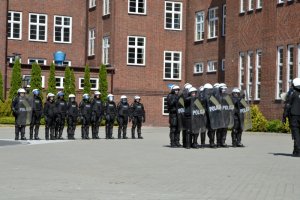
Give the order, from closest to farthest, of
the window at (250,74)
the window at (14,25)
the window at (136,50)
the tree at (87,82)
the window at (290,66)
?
the window at (290,66)
the window at (250,74)
the tree at (87,82)
the window at (136,50)
the window at (14,25)

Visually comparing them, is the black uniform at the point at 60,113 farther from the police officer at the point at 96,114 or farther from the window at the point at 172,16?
the window at the point at 172,16

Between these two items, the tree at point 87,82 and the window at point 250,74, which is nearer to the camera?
the window at point 250,74

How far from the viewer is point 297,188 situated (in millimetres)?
12703

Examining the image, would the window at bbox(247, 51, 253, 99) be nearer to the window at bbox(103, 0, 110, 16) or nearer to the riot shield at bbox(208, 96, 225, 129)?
the window at bbox(103, 0, 110, 16)

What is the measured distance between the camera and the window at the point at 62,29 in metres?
57.5

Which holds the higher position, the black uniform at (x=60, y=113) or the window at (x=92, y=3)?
the window at (x=92, y=3)

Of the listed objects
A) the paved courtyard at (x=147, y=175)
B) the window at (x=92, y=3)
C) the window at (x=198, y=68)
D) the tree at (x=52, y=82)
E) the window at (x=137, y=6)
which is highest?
the window at (x=92, y=3)

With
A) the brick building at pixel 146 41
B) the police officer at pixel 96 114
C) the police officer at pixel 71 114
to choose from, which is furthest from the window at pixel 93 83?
the police officer at pixel 71 114

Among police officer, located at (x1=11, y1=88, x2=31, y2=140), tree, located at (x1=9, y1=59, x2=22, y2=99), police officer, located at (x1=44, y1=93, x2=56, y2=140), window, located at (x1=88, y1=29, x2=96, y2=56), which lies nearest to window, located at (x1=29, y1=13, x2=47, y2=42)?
window, located at (x1=88, y1=29, x2=96, y2=56)

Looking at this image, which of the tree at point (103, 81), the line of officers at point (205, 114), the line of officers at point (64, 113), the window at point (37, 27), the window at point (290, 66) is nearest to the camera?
the line of officers at point (205, 114)

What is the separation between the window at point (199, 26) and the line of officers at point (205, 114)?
2554cm

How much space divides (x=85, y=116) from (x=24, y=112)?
12.8 feet

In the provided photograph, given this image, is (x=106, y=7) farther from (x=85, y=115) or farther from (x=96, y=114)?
(x=85, y=115)

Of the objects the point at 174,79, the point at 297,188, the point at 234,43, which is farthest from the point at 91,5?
the point at 297,188
